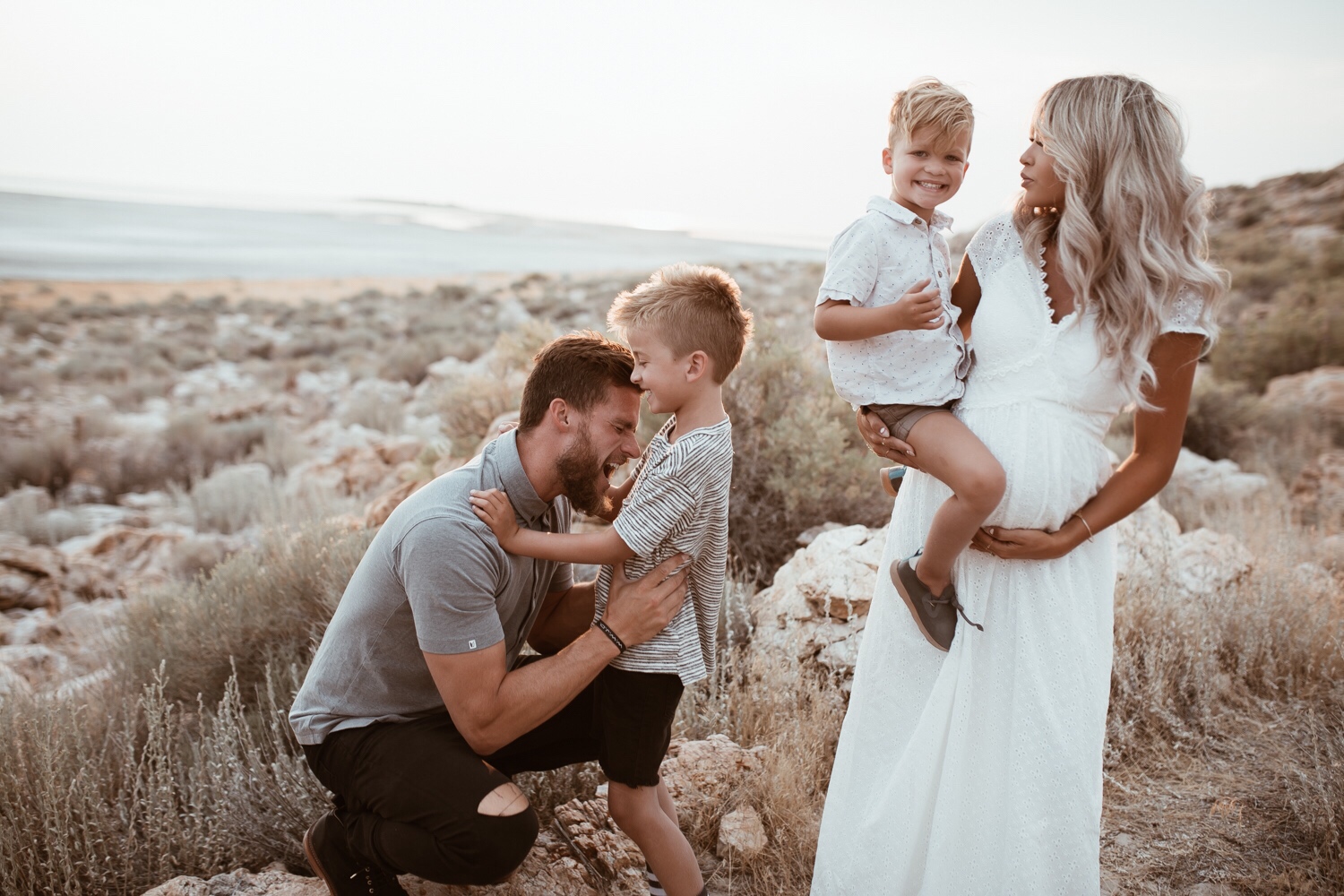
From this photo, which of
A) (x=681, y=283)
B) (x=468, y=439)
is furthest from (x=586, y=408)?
(x=468, y=439)

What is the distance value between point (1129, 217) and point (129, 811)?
3.81 metres

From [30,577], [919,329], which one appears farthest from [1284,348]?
[30,577]

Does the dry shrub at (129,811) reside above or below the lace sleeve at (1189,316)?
below

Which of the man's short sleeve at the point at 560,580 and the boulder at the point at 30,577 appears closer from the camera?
the man's short sleeve at the point at 560,580

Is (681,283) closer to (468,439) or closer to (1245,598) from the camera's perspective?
(1245,598)

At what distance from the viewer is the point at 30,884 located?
2.65 meters

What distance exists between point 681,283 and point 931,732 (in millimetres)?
1439

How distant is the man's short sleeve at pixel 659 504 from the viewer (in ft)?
7.52

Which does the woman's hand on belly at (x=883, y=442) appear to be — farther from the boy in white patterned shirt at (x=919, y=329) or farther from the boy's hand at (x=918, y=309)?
the boy's hand at (x=918, y=309)

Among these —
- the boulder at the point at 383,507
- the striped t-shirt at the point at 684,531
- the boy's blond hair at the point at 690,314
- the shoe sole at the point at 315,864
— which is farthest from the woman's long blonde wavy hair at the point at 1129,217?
the boulder at the point at 383,507

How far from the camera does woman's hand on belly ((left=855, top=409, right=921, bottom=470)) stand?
92.7 inches

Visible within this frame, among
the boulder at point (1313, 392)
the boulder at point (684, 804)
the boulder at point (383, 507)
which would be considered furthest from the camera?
the boulder at point (1313, 392)

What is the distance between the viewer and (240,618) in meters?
4.41

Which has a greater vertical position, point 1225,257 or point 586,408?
point 1225,257
